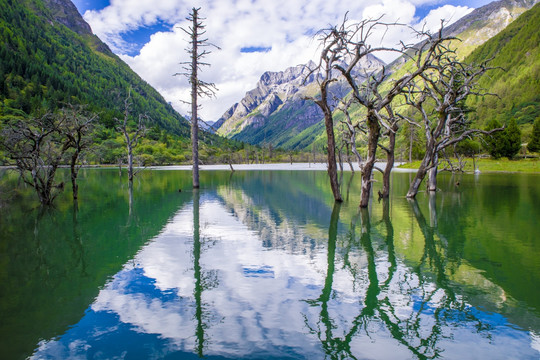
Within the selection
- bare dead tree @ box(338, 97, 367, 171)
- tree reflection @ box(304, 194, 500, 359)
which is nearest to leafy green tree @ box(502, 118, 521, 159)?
bare dead tree @ box(338, 97, 367, 171)

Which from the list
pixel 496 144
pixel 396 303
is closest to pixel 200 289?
pixel 396 303

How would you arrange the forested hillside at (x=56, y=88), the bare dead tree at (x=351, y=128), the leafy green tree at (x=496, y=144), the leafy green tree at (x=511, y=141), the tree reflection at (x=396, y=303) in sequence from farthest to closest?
the forested hillside at (x=56, y=88)
the leafy green tree at (x=496, y=144)
the leafy green tree at (x=511, y=141)
the bare dead tree at (x=351, y=128)
the tree reflection at (x=396, y=303)

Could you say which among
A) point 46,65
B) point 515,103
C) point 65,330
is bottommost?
point 65,330

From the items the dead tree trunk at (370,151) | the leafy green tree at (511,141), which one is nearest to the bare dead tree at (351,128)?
the dead tree trunk at (370,151)

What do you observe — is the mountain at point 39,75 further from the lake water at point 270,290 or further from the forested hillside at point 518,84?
the forested hillside at point 518,84

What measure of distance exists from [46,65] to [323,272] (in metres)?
198

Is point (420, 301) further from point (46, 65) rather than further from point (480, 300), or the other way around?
point (46, 65)

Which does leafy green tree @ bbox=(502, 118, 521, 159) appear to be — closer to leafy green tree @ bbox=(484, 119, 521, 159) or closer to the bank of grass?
leafy green tree @ bbox=(484, 119, 521, 159)

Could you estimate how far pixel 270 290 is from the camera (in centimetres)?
720

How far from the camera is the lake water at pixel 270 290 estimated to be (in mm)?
5102

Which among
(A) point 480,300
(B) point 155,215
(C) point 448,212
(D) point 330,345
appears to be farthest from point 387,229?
(B) point 155,215

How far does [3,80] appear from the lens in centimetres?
11806

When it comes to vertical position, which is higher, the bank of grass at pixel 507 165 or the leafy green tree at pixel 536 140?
the leafy green tree at pixel 536 140

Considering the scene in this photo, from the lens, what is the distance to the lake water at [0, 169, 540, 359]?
201 inches
